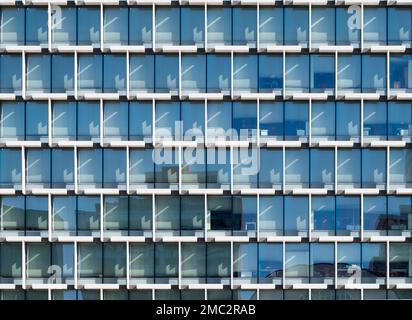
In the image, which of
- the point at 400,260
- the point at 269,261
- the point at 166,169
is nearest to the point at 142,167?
the point at 166,169

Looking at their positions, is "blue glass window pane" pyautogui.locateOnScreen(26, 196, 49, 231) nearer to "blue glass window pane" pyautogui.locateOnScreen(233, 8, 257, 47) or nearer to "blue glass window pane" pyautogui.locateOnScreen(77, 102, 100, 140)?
"blue glass window pane" pyautogui.locateOnScreen(77, 102, 100, 140)

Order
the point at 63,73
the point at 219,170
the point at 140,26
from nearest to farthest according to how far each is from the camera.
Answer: the point at 219,170, the point at 140,26, the point at 63,73

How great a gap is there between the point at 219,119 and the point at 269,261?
24.6 feet

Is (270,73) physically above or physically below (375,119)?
above

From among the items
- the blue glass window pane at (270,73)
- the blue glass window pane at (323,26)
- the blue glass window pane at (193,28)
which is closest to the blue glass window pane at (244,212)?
the blue glass window pane at (270,73)

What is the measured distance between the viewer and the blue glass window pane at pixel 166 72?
2861cm

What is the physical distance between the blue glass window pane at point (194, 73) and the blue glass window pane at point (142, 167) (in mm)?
3865

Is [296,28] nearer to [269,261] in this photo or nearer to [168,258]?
[269,261]

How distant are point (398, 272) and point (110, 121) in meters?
16.3

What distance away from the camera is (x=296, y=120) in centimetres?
2859

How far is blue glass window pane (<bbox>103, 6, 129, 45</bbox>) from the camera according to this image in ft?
93.9

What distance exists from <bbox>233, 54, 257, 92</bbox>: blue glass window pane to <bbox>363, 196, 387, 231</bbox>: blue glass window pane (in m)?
8.08
